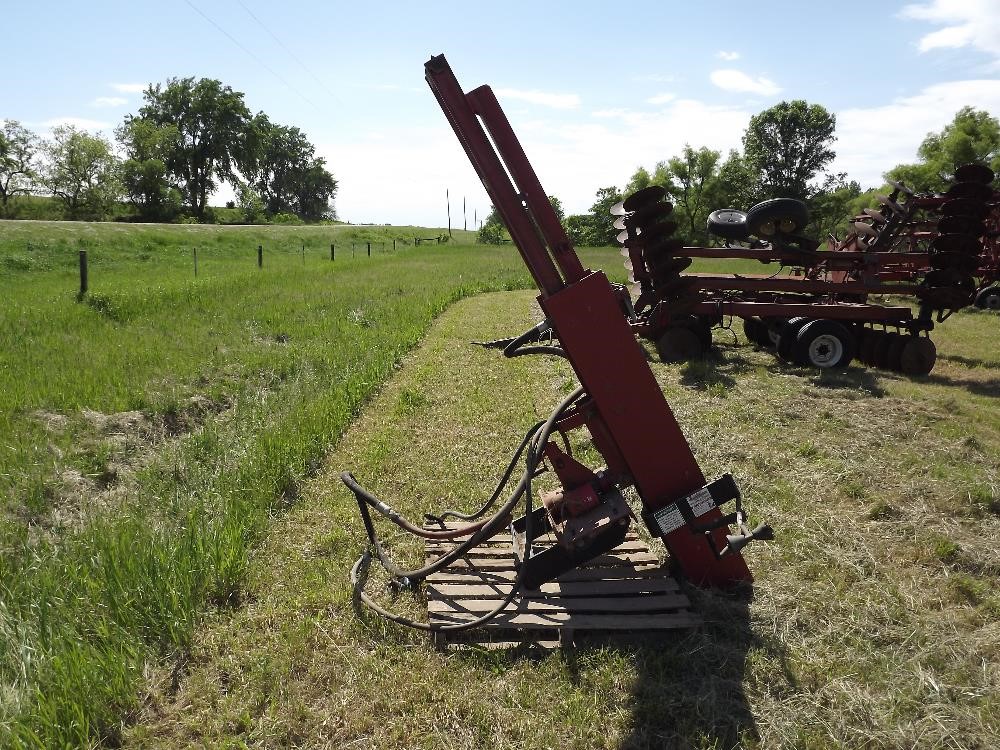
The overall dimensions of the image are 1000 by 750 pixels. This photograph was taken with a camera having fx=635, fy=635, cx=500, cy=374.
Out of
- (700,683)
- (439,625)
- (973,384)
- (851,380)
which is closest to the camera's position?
(700,683)

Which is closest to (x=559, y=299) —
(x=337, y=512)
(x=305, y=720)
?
(x=305, y=720)

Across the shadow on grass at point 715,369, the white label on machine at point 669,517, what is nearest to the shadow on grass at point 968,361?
the shadow on grass at point 715,369

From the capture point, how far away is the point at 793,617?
3.60 meters

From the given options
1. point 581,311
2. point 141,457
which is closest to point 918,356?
point 581,311

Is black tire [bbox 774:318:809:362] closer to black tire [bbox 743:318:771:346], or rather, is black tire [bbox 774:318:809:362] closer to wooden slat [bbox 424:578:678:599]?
black tire [bbox 743:318:771:346]

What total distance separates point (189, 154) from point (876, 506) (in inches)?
3401

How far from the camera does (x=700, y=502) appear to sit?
11.1 feet

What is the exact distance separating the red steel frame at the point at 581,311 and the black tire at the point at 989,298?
62.4 ft

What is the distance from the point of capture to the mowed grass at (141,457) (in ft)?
10.1

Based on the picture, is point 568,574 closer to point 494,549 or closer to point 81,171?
point 494,549

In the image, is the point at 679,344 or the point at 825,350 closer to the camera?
the point at 825,350

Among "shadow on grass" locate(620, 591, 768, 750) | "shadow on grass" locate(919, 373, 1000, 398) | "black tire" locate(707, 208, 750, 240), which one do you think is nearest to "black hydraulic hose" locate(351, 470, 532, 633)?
"shadow on grass" locate(620, 591, 768, 750)

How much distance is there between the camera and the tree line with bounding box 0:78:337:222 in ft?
196

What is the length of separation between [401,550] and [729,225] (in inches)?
361
